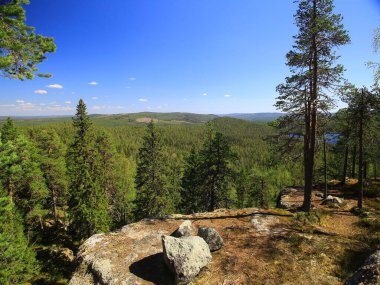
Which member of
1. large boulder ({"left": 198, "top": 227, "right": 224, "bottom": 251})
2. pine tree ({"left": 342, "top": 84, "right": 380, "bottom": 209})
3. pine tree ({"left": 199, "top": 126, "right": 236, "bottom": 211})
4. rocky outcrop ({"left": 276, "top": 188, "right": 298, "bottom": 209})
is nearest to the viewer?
large boulder ({"left": 198, "top": 227, "right": 224, "bottom": 251})

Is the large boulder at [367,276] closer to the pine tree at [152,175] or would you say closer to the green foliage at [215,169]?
the green foliage at [215,169]

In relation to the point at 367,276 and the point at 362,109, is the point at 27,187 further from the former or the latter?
the point at 362,109

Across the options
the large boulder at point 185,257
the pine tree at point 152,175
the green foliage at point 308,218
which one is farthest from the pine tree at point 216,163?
the large boulder at point 185,257

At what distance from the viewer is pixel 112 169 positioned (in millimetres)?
29516

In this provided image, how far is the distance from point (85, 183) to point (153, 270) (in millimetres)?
15789

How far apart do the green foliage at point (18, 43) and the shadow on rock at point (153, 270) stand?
24.6ft

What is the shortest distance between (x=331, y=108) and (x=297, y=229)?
766cm

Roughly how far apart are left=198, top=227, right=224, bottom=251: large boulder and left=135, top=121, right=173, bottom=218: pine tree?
46.2ft

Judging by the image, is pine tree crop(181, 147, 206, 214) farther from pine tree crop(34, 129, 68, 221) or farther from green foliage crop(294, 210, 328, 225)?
pine tree crop(34, 129, 68, 221)

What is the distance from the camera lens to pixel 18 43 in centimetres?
609

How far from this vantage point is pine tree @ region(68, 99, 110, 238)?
71.2ft

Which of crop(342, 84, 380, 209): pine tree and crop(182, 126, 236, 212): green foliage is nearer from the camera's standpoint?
crop(342, 84, 380, 209): pine tree

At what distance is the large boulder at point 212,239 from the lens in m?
9.70

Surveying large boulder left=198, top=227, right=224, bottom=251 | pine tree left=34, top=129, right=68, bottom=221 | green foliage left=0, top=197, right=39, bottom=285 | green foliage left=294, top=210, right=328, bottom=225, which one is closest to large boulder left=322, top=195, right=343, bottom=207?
green foliage left=294, top=210, right=328, bottom=225
